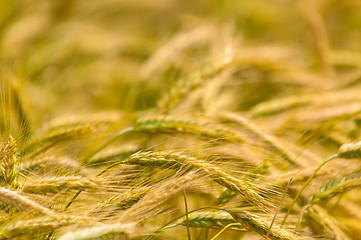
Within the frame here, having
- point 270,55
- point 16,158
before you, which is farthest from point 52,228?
point 270,55

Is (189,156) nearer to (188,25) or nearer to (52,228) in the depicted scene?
(52,228)

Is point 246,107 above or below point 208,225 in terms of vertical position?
above

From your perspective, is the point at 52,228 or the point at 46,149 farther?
the point at 46,149

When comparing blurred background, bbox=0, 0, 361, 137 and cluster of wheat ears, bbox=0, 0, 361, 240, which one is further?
blurred background, bbox=0, 0, 361, 137

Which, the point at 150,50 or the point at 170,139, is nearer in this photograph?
the point at 170,139

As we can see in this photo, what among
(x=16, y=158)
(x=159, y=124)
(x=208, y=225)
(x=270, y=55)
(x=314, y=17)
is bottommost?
(x=208, y=225)

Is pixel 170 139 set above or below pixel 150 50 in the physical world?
below

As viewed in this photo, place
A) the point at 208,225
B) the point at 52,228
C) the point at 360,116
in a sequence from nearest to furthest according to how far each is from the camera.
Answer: the point at 52,228 < the point at 208,225 < the point at 360,116

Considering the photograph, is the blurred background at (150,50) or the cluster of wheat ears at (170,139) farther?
the blurred background at (150,50)
